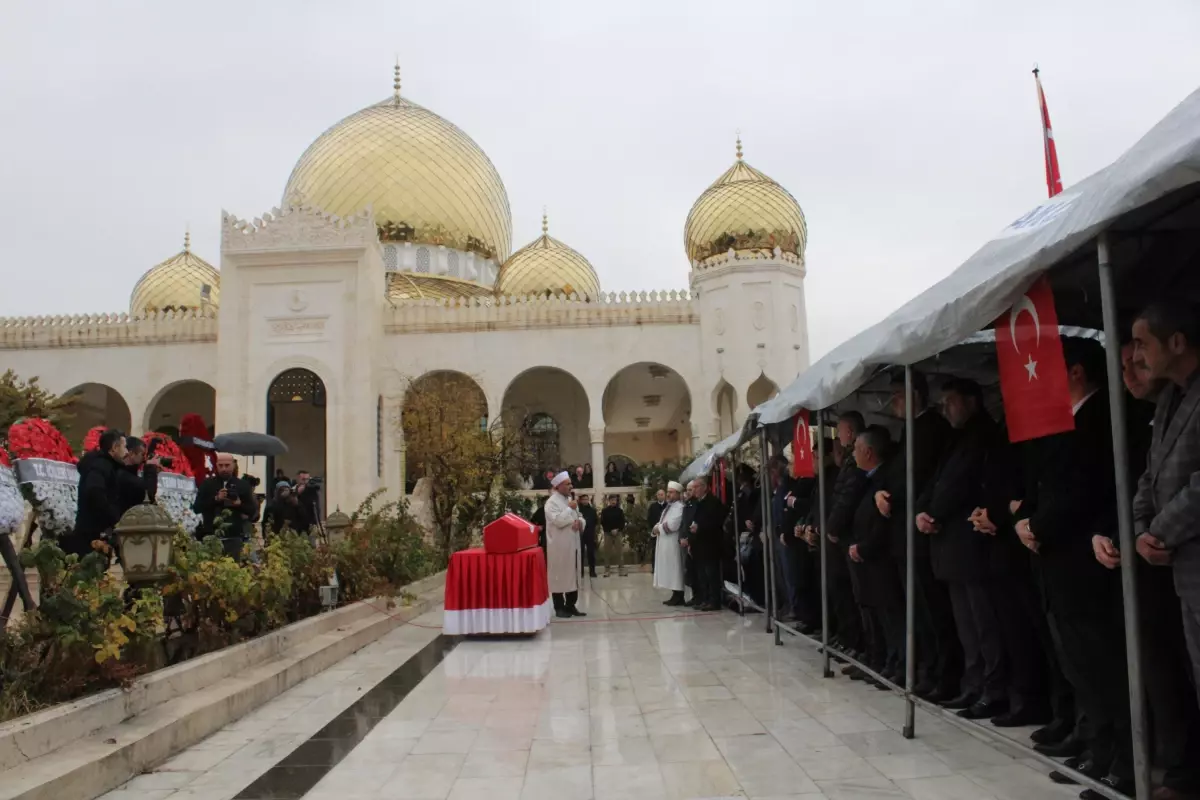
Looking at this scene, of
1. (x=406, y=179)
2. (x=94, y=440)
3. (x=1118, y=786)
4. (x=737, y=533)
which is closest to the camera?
(x=1118, y=786)

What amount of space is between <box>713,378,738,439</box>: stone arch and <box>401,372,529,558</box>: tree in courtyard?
5819mm

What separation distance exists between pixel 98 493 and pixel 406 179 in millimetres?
23352

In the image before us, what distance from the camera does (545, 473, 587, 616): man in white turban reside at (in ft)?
33.5

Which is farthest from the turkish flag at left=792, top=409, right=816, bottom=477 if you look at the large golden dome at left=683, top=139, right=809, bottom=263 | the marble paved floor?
the large golden dome at left=683, top=139, right=809, bottom=263

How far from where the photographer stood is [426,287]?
27281 millimetres

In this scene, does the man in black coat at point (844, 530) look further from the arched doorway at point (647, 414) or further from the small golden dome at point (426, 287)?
the small golden dome at point (426, 287)

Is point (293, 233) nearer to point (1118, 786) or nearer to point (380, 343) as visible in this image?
point (380, 343)

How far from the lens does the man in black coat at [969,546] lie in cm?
456

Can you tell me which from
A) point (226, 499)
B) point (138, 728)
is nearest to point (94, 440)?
point (226, 499)

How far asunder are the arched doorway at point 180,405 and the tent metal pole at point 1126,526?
1025 inches

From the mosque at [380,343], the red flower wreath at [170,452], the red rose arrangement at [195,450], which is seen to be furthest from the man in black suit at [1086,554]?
the mosque at [380,343]

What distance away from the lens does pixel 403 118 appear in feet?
97.9

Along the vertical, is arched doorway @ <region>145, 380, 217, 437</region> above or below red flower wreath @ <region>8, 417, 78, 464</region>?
above

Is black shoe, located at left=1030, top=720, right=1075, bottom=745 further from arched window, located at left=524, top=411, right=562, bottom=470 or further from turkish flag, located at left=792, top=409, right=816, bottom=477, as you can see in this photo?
arched window, located at left=524, top=411, right=562, bottom=470
